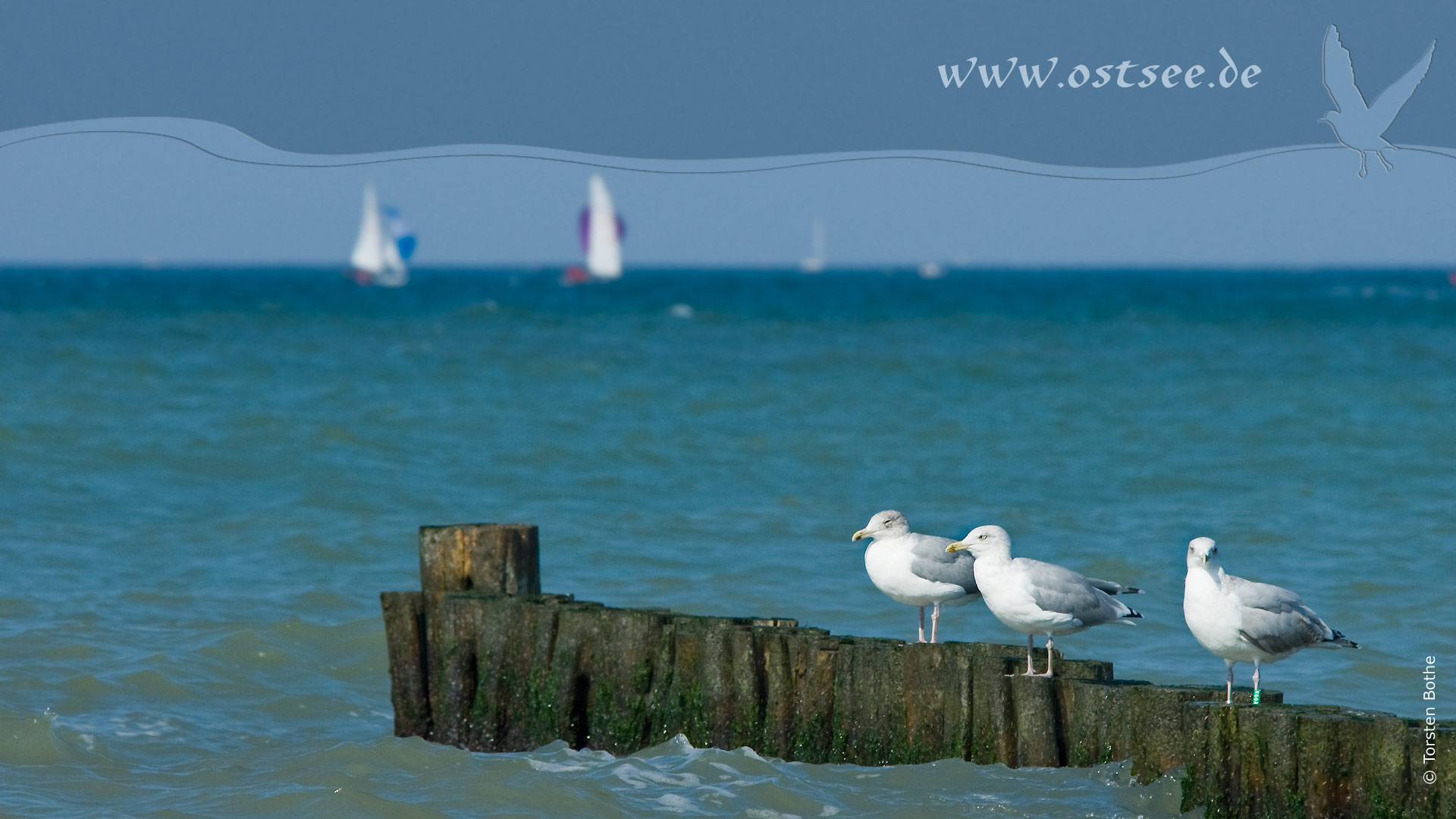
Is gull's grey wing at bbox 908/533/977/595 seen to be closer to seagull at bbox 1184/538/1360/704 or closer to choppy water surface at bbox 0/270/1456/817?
choppy water surface at bbox 0/270/1456/817

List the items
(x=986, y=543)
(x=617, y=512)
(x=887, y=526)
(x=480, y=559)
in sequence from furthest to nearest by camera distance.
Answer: (x=617, y=512) < (x=480, y=559) < (x=887, y=526) < (x=986, y=543)

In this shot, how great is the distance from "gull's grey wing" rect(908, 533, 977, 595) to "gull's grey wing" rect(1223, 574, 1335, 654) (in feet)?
4.01

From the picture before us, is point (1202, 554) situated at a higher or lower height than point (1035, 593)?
higher

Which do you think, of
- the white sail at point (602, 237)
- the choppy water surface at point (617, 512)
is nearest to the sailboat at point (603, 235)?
the white sail at point (602, 237)

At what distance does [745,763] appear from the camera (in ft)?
20.1

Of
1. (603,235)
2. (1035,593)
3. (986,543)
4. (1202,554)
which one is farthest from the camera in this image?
(603,235)

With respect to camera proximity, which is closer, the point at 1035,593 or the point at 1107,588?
the point at 1035,593

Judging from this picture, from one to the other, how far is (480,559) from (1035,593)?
248cm

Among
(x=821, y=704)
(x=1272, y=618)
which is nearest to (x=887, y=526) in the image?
(x=821, y=704)

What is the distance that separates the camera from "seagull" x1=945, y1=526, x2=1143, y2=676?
5605 millimetres

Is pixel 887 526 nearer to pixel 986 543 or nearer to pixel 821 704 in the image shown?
pixel 986 543

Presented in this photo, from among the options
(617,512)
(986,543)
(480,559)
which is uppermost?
(986,543)

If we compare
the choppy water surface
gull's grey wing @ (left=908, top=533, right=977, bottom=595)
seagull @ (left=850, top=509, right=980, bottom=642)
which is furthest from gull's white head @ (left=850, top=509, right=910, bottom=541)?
the choppy water surface

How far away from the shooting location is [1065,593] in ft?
18.4
